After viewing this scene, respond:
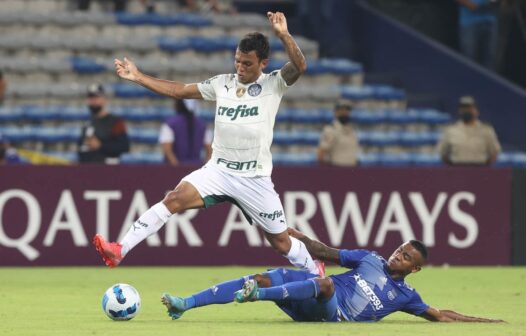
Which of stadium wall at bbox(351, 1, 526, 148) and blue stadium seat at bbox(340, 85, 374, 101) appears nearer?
stadium wall at bbox(351, 1, 526, 148)

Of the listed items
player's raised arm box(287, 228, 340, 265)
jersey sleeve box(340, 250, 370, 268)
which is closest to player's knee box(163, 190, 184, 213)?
player's raised arm box(287, 228, 340, 265)

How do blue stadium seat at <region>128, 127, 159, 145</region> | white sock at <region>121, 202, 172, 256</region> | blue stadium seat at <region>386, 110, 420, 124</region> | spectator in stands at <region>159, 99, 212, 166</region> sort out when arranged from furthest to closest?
blue stadium seat at <region>386, 110, 420, 124</region>, blue stadium seat at <region>128, 127, 159, 145</region>, spectator in stands at <region>159, 99, 212, 166</region>, white sock at <region>121, 202, 172, 256</region>

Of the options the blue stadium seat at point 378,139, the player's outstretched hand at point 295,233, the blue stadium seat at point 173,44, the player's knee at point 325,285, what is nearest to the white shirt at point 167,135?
the blue stadium seat at point 378,139

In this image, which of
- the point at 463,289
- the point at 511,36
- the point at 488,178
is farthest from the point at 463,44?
the point at 463,289

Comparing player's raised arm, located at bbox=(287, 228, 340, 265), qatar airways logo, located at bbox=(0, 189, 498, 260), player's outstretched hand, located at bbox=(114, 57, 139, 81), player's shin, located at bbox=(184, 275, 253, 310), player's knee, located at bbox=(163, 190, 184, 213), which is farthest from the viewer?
qatar airways logo, located at bbox=(0, 189, 498, 260)

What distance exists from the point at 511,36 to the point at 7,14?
8.11 meters

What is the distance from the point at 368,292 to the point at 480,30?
45.0 ft

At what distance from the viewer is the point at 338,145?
18.9 m

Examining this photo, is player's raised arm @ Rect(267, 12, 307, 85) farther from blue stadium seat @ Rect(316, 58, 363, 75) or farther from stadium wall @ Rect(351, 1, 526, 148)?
blue stadium seat @ Rect(316, 58, 363, 75)

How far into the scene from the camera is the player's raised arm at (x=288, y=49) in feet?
36.1

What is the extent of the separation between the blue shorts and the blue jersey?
0.37ft

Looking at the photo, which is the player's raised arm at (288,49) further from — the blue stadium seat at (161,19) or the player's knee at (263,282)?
the blue stadium seat at (161,19)

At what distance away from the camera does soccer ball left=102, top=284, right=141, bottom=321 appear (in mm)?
10602

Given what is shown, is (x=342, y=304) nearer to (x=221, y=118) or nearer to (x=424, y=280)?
(x=221, y=118)
